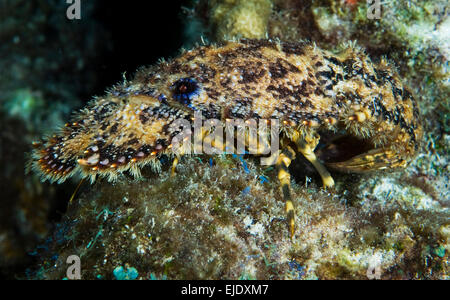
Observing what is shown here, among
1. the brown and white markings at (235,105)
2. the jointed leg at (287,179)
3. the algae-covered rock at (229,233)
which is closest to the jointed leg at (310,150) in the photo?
the brown and white markings at (235,105)

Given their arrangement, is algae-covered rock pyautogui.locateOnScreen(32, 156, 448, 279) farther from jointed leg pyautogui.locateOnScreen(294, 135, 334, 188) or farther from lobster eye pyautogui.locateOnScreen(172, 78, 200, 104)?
lobster eye pyautogui.locateOnScreen(172, 78, 200, 104)

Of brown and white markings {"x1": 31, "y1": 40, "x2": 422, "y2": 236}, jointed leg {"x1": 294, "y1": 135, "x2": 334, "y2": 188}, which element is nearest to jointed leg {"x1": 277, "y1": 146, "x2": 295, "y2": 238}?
brown and white markings {"x1": 31, "y1": 40, "x2": 422, "y2": 236}

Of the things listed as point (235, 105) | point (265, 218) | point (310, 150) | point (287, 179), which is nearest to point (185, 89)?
point (235, 105)

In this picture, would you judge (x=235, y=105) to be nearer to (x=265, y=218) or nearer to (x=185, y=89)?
(x=185, y=89)

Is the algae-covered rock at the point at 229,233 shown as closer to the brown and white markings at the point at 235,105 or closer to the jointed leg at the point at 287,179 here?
the jointed leg at the point at 287,179
